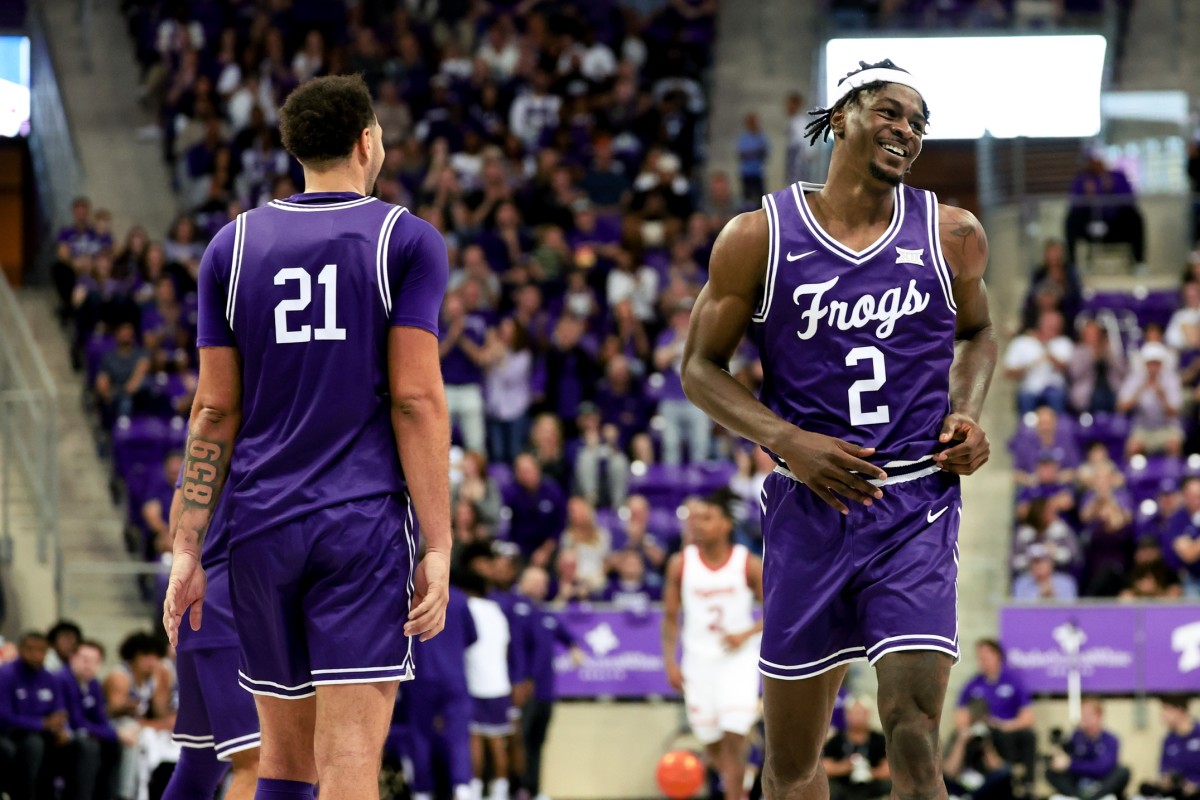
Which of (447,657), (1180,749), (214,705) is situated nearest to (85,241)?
(447,657)

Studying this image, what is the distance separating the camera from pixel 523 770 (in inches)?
589

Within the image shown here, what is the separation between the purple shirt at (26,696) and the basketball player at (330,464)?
331 inches

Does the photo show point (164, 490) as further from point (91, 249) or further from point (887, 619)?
point (887, 619)

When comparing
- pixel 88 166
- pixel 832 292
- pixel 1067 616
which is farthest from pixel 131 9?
pixel 832 292

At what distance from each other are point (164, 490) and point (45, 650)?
446 cm

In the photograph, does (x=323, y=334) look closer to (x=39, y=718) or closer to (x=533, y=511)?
(x=39, y=718)

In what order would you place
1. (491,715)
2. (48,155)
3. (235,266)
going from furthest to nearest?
(48,155), (491,715), (235,266)

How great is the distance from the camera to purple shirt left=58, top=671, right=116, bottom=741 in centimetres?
1341

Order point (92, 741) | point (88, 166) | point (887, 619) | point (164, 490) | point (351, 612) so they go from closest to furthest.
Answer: point (351, 612), point (887, 619), point (92, 741), point (164, 490), point (88, 166)

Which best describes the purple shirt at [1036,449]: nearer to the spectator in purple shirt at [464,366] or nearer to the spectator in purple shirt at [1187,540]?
the spectator in purple shirt at [1187,540]

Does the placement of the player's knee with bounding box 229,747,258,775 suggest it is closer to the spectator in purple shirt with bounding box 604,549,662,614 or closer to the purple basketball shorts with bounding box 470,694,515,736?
the purple basketball shorts with bounding box 470,694,515,736

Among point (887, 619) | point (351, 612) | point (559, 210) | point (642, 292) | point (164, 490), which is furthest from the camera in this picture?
point (559, 210)

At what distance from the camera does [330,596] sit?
5.28 m

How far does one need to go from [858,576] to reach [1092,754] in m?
9.47
